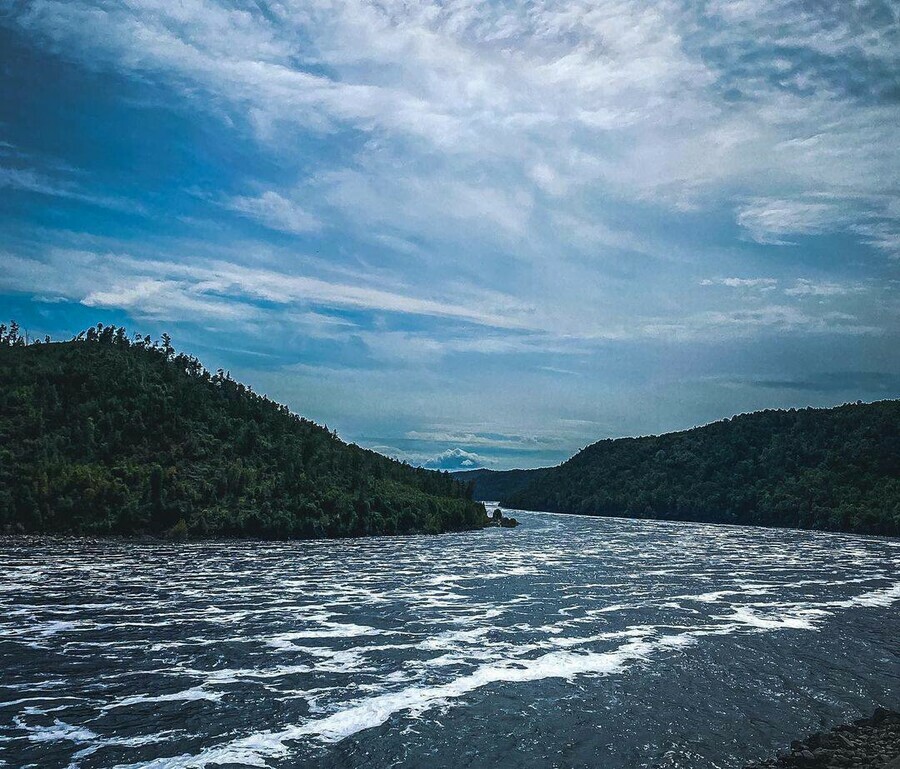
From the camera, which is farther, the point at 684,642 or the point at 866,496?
the point at 866,496

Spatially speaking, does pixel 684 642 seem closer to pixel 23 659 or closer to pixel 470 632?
pixel 470 632

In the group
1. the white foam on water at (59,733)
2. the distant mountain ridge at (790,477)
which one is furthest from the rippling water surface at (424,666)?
the distant mountain ridge at (790,477)

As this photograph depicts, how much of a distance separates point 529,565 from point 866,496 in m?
102

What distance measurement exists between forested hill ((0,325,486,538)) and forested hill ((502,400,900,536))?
6621cm

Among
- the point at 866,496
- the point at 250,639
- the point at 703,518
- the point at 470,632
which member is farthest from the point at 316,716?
the point at 703,518

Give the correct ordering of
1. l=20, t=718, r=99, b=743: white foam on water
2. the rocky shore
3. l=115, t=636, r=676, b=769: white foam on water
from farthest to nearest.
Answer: l=20, t=718, r=99, b=743: white foam on water
l=115, t=636, r=676, b=769: white foam on water
the rocky shore

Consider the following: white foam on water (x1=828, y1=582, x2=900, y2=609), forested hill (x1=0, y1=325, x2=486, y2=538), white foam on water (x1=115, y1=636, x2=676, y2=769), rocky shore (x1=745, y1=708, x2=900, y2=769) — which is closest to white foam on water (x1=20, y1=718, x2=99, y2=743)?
white foam on water (x1=115, y1=636, x2=676, y2=769)

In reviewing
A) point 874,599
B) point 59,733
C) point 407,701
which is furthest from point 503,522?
point 59,733

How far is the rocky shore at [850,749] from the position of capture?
50.2 feet

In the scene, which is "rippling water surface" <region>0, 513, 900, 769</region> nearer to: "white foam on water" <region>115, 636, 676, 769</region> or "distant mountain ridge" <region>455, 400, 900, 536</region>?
"white foam on water" <region>115, 636, 676, 769</region>

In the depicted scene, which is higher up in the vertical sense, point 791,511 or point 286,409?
point 286,409

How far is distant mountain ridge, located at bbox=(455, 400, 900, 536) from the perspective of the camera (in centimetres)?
13438

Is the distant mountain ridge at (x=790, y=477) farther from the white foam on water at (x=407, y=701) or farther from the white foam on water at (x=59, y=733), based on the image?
the white foam on water at (x=59, y=733)

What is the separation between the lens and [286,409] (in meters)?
138
